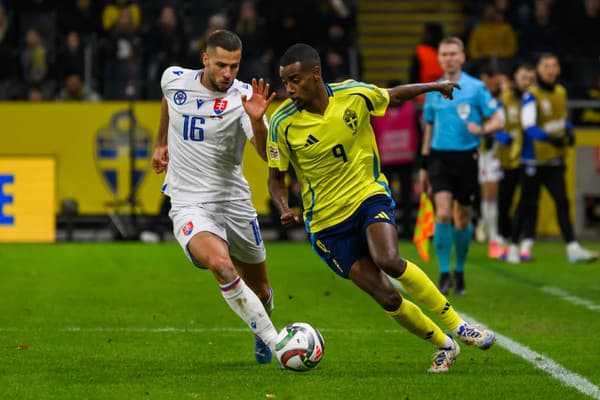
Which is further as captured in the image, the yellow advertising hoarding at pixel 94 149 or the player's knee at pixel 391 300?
the yellow advertising hoarding at pixel 94 149

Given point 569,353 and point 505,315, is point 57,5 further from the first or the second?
point 569,353

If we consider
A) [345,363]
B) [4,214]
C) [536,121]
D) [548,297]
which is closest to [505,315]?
[548,297]

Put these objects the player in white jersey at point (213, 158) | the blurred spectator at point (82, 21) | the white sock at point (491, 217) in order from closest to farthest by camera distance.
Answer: the player in white jersey at point (213, 158)
the white sock at point (491, 217)
the blurred spectator at point (82, 21)

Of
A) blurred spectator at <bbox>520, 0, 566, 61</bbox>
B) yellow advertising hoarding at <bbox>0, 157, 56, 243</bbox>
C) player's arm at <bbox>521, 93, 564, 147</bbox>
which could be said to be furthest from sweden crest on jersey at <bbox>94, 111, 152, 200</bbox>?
blurred spectator at <bbox>520, 0, 566, 61</bbox>

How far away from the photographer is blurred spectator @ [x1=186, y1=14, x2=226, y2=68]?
20219 mm

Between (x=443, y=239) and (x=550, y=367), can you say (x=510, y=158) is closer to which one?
(x=443, y=239)

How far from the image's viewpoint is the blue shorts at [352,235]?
7516mm

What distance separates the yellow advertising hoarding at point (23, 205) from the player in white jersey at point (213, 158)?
10446 mm

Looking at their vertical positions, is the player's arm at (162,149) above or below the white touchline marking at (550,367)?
above

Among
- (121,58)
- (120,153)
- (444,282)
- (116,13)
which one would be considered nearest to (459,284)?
(444,282)

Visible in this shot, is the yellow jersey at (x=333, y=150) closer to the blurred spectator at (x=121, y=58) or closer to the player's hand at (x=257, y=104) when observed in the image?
the player's hand at (x=257, y=104)

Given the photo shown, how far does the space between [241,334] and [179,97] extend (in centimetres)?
210

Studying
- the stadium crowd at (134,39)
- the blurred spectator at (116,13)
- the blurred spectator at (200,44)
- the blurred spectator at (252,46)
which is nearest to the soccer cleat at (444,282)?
the stadium crowd at (134,39)

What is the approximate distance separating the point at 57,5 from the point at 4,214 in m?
5.82
